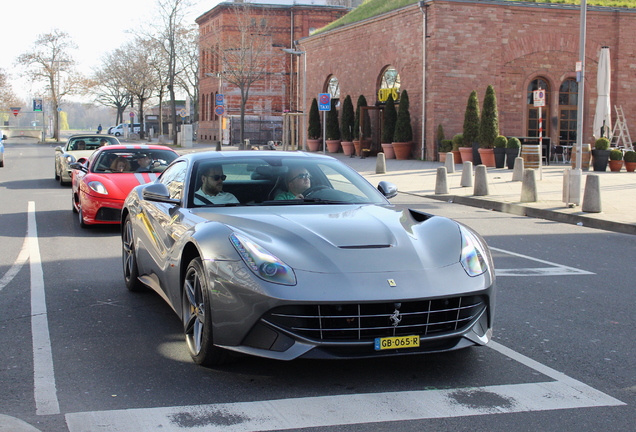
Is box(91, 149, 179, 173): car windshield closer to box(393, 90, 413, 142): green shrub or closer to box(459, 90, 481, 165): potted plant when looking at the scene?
box(459, 90, 481, 165): potted plant

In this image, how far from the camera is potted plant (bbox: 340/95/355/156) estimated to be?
1604 inches

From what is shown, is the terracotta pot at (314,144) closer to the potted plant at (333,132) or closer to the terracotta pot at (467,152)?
the potted plant at (333,132)

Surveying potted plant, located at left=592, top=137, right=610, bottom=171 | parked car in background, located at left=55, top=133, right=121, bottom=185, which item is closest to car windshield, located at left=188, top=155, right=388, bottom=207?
parked car in background, located at left=55, top=133, right=121, bottom=185

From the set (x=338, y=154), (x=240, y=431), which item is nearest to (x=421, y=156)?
(x=338, y=154)

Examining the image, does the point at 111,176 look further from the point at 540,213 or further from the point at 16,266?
the point at 540,213

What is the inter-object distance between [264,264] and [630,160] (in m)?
24.1

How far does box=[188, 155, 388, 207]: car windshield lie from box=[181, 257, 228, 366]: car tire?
0.91 metres

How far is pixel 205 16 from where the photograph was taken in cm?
7088

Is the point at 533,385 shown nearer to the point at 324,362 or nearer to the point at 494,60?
the point at 324,362

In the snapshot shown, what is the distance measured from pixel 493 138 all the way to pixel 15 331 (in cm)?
2574

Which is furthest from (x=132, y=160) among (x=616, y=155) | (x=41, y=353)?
(x=616, y=155)

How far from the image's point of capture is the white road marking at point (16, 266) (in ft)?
25.4

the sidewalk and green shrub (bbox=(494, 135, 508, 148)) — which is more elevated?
green shrub (bbox=(494, 135, 508, 148))

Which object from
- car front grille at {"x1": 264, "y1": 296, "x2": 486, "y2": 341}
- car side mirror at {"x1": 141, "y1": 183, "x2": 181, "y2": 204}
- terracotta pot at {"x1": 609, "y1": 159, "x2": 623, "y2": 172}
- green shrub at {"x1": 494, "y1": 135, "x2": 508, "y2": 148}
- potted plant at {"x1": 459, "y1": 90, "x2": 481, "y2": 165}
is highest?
potted plant at {"x1": 459, "y1": 90, "x2": 481, "y2": 165}
